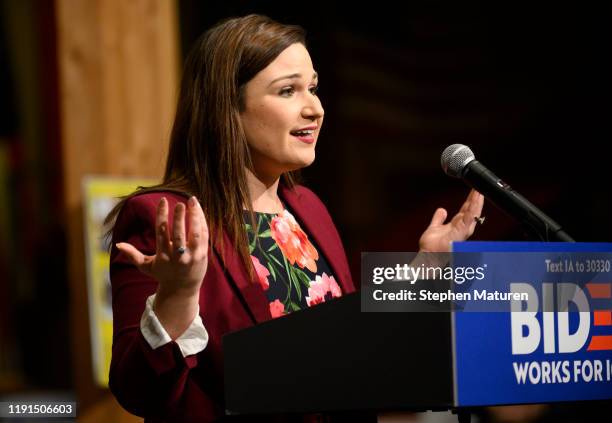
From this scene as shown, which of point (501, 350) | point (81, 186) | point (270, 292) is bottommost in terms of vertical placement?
point (501, 350)

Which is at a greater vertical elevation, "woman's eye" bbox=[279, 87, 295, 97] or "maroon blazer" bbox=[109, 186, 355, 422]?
"woman's eye" bbox=[279, 87, 295, 97]

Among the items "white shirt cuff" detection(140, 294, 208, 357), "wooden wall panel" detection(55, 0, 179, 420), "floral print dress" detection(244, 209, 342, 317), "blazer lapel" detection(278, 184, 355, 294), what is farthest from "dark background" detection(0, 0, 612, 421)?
"white shirt cuff" detection(140, 294, 208, 357)

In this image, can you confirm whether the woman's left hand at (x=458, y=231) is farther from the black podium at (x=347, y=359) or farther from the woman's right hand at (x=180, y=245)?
the woman's right hand at (x=180, y=245)

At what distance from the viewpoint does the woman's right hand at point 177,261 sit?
4.03 ft

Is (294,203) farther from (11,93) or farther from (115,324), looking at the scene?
(11,93)

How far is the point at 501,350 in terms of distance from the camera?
4.10ft

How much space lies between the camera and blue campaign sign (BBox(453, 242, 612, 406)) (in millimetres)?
1229

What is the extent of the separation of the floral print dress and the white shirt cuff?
0.20m

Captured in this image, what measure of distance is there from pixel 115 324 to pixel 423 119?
4131 millimetres

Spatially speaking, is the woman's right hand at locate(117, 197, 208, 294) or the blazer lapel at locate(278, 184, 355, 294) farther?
the blazer lapel at locate(278, 184, 355, 294)

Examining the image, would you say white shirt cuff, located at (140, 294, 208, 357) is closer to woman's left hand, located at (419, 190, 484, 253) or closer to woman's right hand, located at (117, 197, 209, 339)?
woman's right hand, located at (117, 197, 209, 339)

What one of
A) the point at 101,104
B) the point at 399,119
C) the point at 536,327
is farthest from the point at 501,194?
the point at 399,119

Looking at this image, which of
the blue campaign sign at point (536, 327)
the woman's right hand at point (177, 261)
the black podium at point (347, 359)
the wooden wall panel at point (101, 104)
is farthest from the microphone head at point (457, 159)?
the wooden wall panel at point (101, 104)

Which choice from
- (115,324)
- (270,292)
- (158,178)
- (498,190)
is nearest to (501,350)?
(498,190)
